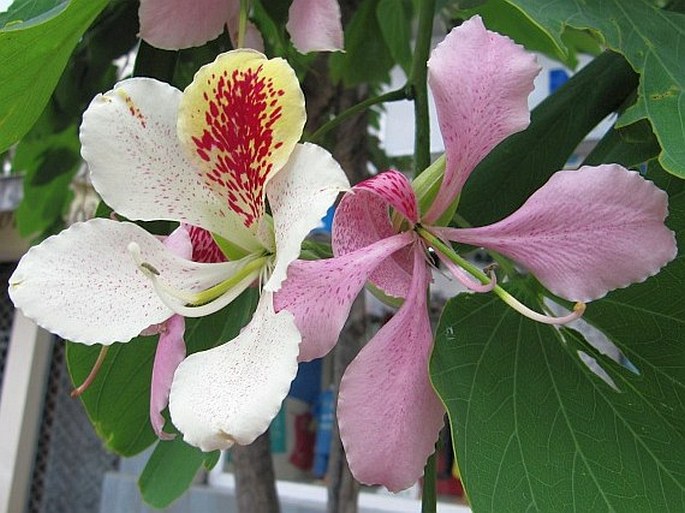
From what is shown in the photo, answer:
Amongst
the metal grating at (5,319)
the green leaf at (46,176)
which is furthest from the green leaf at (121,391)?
the metal grating at (5,319)

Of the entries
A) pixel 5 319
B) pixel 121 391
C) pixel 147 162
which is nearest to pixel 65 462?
pixel 5 319

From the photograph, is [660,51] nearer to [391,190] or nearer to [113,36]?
[391,190]

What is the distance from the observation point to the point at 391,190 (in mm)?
275

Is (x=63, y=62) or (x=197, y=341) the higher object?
(x=63, y=62)

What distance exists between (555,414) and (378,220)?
103 mm

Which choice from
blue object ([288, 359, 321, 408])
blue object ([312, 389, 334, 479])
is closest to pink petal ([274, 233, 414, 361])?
blue object ([312, 389, 334, 479])

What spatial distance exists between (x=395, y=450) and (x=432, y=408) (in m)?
0.02

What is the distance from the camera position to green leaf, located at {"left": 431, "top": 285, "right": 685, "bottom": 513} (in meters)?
0.29

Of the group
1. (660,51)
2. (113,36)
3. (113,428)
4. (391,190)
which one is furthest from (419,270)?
(113,36)

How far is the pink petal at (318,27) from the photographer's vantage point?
0.38m

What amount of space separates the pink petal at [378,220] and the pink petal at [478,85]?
3 centimetres

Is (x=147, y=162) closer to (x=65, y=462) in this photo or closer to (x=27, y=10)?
(x=27, y=10)

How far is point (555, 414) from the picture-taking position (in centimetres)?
31

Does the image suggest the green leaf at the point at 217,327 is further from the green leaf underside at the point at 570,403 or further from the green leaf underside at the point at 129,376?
the green leaf underside at the point at 570,403
